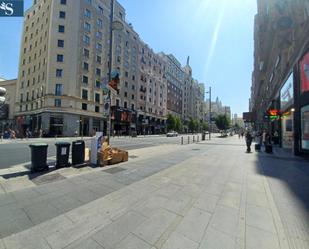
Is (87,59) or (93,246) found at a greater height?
(87,59)

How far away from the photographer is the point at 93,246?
261 centimetres

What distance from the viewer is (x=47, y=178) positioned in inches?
235

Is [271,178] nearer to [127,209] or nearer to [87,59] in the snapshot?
[127,209]

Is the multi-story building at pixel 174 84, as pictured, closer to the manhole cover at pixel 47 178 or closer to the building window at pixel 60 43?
the building window at pixel 60 43

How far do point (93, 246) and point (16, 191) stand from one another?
11.7 ft

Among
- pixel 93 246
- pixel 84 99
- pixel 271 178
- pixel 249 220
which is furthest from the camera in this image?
pixel 84 99

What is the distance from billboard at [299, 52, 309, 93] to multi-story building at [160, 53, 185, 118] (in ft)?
217

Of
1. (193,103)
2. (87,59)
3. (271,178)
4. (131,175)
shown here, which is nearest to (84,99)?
(87,59)

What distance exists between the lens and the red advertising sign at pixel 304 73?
1034cm

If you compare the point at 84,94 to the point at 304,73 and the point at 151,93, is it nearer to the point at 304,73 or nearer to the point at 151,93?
the point at 151,93

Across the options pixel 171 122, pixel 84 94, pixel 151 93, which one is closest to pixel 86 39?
pixel 84 94

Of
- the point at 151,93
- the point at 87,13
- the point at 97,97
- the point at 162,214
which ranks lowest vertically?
the point at 162,214

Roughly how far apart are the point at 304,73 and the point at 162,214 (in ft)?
40.3

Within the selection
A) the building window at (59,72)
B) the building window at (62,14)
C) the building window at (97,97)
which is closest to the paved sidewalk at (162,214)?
the building window at (59,72)
